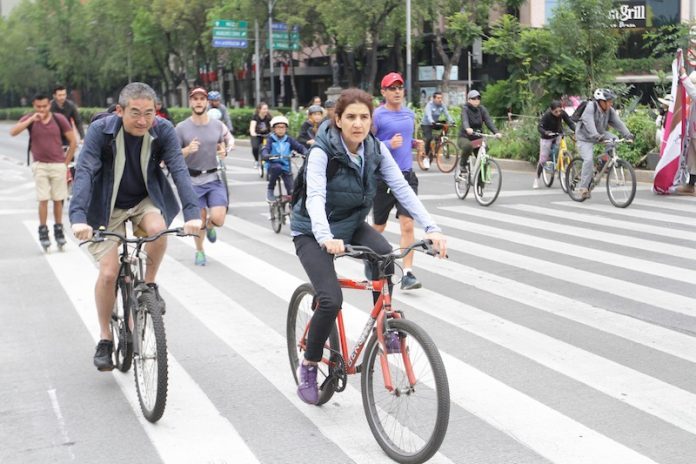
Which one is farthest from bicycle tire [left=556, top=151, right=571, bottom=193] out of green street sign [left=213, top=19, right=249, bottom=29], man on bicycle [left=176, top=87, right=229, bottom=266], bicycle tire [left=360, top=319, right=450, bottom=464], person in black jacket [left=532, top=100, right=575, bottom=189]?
green street sign [left=213, top=19, right=249, bottom=29]

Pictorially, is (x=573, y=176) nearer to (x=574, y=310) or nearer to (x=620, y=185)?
(x=620, y=185)

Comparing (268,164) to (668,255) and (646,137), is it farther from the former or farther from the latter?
(646,137)

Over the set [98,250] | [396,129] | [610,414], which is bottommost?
[610,414]

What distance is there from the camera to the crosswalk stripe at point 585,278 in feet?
26.0

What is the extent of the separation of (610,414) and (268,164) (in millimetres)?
8303

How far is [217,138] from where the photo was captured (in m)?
10.2

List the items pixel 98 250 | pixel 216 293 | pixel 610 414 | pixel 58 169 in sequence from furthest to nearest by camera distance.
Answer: pixel 58 169 → pixel 216 293 → pixel 98 250 → pixel 610 414

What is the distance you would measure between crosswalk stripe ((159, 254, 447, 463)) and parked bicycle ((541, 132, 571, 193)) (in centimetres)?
798

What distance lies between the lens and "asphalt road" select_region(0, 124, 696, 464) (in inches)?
188

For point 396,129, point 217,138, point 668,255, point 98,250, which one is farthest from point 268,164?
point 98,250

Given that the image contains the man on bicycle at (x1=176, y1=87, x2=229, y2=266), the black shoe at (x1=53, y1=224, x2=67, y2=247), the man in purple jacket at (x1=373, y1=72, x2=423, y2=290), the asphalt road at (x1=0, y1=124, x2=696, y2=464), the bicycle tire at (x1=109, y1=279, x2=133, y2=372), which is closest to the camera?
the asphalt road at (x1=0, y1=124, x2=696, y2=464)

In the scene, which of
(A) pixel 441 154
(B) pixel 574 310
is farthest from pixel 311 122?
(A) pixel 441 154

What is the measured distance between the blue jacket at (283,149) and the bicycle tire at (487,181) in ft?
11.4

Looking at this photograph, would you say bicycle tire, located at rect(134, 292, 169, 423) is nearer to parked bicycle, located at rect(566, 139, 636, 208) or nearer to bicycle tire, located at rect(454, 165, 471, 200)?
parked bicycle, located at rect(566, 139, 636, 208)
